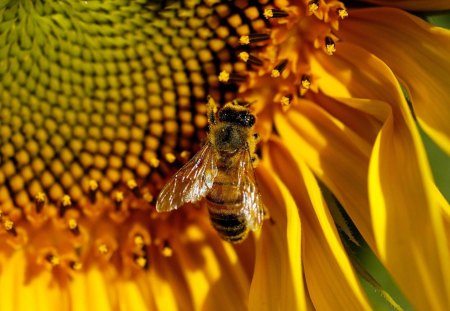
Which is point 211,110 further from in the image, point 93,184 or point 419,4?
point 419,4

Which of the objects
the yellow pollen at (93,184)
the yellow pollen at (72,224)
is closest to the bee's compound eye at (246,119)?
the yellow pollen at (93,184)

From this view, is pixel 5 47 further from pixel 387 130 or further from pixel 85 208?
pixel 387 130

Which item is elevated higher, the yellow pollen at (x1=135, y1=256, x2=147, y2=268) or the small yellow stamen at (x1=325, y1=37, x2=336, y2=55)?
the small yellow stamen at (x1=325, y1=37, x2=336, y2=55)

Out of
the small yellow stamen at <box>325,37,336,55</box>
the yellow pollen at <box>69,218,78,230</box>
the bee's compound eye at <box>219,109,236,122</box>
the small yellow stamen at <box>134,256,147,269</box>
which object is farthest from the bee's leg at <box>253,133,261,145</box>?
the yellow pollen at <box>69,218,78,230</box>

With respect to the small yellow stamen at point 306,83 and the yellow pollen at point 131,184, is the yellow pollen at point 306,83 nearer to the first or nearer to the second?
the small yellow stamen at point 306,83

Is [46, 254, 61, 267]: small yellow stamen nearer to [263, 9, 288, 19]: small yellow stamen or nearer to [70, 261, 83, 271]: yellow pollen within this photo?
[70, 261, 83, 271]: yellow pollen

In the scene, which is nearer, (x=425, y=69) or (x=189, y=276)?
(x=425, y=69)

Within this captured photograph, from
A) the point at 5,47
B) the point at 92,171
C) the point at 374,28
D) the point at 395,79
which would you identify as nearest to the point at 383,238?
the point at 395,79
